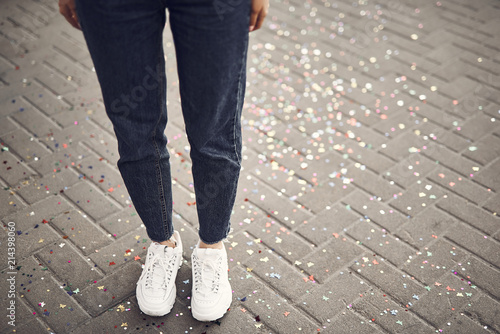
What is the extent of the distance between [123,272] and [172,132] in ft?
3.27

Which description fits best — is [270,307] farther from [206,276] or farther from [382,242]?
[382,242]

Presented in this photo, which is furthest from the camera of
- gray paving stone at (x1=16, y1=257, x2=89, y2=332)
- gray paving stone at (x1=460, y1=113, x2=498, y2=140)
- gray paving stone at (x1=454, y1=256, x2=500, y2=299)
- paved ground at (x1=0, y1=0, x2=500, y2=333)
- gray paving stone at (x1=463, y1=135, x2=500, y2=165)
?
gray paving stone at (x1=460, y1=113, x2=498, y2=140)

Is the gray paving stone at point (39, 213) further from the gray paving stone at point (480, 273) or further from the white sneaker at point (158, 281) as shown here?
the gray paving stone at point (480, 273)

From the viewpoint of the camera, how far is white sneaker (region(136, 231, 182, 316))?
1.85 metres

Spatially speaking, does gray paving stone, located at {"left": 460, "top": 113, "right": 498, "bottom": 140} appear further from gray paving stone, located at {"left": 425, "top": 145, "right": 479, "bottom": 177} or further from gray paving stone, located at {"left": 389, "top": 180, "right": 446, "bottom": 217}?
gray paving stone, located at {"left": 389, "top": 180, "right": 446, "bottom": 217}

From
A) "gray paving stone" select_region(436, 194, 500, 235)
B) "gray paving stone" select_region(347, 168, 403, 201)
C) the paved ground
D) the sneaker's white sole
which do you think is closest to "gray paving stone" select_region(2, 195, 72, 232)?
the paved ground

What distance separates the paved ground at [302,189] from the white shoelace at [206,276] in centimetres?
11

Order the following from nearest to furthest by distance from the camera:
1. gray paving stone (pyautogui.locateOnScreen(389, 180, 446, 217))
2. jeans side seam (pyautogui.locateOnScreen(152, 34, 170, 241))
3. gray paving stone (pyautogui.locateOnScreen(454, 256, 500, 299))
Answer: jeans side seam (pyautogui.locateOnScreen(152, 34, 170, 241)) → gray paving stone (pyautogui.locateOnScreen(454, 256, 500, 299)) → gray paving stone (pyautogui.locateOnScreen(389, 180, 446, 217))

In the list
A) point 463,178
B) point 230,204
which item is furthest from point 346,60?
point 230,204

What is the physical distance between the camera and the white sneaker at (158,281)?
1854 millimetres

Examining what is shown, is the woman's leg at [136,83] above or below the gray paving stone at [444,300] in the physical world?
above

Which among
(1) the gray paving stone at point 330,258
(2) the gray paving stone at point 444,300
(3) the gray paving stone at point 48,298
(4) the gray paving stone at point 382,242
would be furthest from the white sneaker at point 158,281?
(2) the gray paving stone at point 444,300

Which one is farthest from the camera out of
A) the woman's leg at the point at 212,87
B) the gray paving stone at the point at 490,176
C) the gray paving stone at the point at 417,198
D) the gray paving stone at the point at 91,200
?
the gray paving stone at the point at 490,176

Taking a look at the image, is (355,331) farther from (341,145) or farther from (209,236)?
(341,145)
